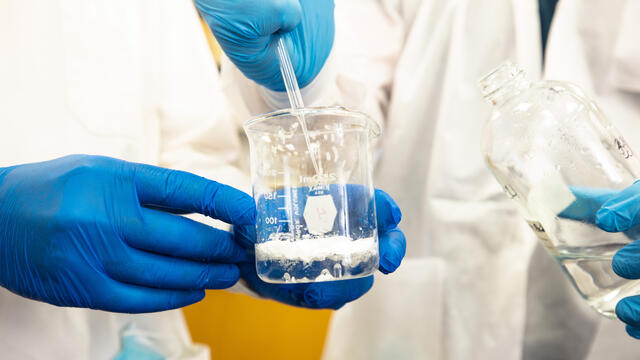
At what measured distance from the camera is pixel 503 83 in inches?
34.5

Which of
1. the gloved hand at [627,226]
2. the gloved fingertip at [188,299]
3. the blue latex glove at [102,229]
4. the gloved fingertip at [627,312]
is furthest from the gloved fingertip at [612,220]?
the gloved fingertip at [188,299]

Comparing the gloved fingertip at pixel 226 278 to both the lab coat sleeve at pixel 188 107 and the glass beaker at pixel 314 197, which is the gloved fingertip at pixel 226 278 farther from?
the lab coat sleeve at pixel 188 107

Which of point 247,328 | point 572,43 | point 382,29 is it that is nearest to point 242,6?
point 382,29

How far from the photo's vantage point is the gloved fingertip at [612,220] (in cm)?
73

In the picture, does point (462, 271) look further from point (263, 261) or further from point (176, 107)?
point (176, 107)

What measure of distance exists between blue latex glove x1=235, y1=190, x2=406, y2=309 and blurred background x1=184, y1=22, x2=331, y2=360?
0.61m

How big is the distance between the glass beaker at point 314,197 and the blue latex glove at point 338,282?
104mm

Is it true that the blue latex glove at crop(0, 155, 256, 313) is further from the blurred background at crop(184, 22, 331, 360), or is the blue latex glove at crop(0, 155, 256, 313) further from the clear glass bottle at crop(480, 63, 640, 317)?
the blurred background at crop(184, 22, 331, 360)

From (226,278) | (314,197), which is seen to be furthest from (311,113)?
(226,278)

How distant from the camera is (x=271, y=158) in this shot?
708mm

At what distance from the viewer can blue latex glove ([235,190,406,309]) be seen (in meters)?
0.81

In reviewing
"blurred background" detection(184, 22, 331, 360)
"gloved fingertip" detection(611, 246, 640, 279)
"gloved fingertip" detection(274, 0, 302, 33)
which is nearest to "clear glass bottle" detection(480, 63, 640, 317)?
"gloved fingertip" detection(611, 246, 640, 279)

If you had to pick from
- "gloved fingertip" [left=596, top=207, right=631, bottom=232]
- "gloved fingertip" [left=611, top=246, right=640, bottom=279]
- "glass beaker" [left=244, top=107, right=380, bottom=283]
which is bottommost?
"gloved fingertip" [left=611, top=246, right=640, bottom=279]

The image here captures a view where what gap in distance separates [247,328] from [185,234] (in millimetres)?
909
